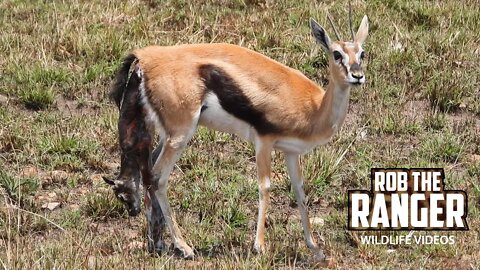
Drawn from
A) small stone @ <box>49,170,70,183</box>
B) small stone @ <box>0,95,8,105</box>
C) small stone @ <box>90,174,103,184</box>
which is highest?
small stone @ <box>0,95,8,105</box>

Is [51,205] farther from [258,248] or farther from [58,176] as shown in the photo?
[258,248]

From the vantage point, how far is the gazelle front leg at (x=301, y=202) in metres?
7.02

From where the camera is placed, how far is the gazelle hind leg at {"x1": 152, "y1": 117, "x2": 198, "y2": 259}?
6.92m

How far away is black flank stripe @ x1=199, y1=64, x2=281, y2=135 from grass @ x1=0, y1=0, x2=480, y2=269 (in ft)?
3.09

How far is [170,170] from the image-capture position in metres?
7.08

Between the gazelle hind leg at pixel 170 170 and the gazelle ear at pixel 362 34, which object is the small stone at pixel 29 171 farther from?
the gazelle ear at pixel 362 34

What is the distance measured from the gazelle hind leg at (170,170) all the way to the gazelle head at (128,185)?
20 cm

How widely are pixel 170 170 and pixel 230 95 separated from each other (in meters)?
0.76

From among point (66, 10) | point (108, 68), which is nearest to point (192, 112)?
point (108, 68)

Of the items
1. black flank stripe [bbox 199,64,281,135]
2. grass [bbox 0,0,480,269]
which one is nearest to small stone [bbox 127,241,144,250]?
grass [bbox 0,0,480,269]

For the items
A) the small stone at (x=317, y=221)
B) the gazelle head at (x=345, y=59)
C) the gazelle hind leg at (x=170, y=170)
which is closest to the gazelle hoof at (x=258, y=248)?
the gazelle hind leg at (x=170, y=170)

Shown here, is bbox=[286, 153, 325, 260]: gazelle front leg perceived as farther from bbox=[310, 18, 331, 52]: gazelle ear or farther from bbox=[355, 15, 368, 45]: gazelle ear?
bbox=[355, 15, 368, 45]: gazelle ear

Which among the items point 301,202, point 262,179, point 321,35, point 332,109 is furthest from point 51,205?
point 321,35

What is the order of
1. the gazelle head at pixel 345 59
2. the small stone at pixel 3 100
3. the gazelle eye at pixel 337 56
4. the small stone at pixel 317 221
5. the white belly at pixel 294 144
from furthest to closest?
the small stone at pixel 3 100, the small stone at pixel 317 221, the white belly at pixel 294 144, the gazelle eye at pixel 337 56, the gazelle head at pixel 345 59
